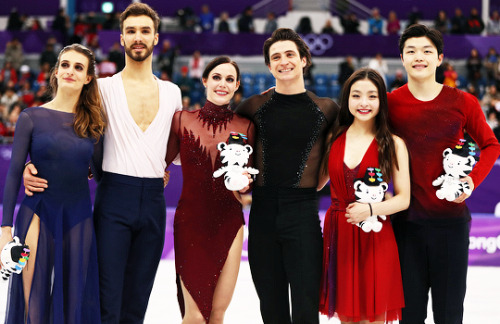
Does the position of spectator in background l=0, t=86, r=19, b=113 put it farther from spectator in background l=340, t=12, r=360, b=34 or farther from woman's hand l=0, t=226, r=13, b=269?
woman's hand l=0, t=226, r=13, b=269

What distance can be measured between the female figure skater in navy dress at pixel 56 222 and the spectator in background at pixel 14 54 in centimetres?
1428

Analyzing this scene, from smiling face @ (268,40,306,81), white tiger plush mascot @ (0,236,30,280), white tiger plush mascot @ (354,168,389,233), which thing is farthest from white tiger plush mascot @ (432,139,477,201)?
white tiger plush mascot @ (0,236,30,280)

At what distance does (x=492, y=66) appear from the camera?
15805 millimetres

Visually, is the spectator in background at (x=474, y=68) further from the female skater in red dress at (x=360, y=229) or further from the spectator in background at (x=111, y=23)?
the female skater in red dress at (x=360, y=229)

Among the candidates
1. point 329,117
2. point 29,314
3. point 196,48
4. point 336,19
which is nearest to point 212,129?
point 329,117

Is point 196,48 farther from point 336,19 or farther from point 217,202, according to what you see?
point 217,202

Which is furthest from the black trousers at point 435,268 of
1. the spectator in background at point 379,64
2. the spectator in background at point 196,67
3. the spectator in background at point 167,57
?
the spectator in background at point 196,67

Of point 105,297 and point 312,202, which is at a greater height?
point 312,202

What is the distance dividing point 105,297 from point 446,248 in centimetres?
215

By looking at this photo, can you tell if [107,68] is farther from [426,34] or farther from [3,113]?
[426,34]

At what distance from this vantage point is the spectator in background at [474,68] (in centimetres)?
1575

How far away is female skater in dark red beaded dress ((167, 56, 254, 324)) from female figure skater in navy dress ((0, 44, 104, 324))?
22.7 inches

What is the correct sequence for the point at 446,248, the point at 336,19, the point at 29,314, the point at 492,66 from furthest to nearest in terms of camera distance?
the point at 336,19
the point at 492,66
the point at 446,248
the point at 29,314

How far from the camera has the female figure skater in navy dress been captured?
3645 mm
